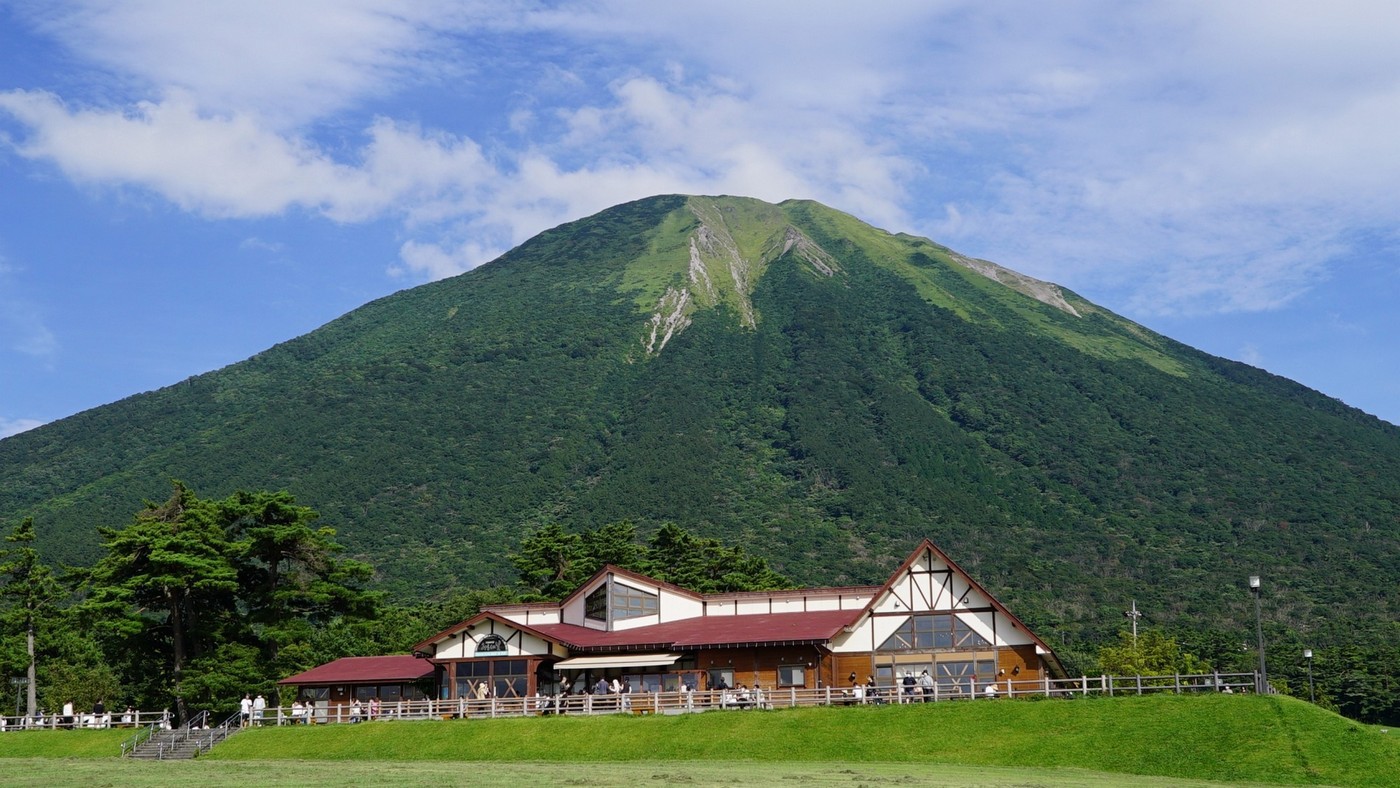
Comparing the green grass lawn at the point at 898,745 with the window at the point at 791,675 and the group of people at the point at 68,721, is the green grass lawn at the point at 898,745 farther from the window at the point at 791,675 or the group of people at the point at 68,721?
the window at the point at 791,675

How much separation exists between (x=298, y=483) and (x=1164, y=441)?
119m

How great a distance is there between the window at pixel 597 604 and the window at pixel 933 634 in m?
12.4

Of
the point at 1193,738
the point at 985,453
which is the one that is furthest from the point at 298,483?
the point at 1193,738

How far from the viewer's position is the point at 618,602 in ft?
187

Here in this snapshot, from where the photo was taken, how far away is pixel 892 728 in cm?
4097

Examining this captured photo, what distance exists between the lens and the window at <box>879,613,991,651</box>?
165 feet

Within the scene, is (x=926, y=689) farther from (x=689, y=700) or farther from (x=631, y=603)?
(x=631, y=603)

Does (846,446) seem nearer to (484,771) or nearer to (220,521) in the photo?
(220,521)

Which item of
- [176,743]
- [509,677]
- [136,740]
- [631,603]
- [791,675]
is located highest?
[631,603]

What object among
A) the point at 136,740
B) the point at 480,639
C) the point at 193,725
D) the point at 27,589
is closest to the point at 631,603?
the point at 480,639

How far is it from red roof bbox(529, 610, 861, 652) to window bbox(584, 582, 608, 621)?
2.24 feet

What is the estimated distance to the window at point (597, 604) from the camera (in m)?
56.9

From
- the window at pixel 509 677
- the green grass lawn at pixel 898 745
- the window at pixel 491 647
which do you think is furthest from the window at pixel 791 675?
the window at pixel 491 647

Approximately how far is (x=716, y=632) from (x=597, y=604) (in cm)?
678
